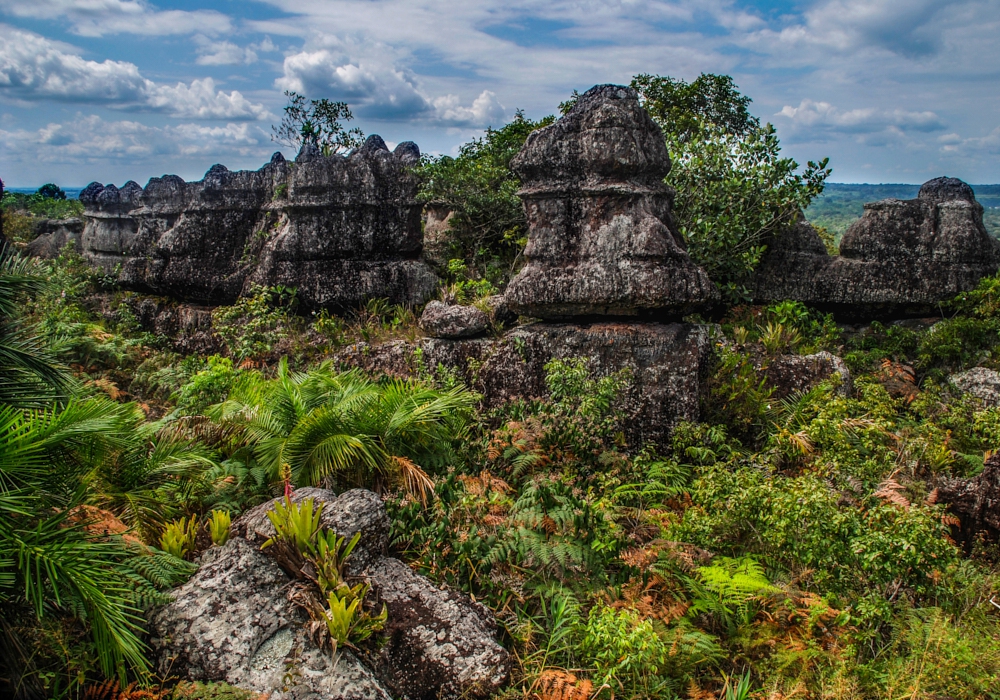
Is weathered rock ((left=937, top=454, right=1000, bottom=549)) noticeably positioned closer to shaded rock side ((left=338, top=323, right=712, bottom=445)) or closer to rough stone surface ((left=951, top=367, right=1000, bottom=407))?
rough stone surface ((left=951, top=367, right=1000, bottom=407))

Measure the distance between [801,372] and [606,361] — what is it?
2290 millimetres

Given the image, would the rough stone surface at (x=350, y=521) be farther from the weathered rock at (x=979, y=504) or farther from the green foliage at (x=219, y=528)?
the weathered rock at (x=979, y=504)

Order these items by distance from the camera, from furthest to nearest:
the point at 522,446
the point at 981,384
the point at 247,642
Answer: the point at 981,384 → the point at 522,446 → the point at 247,642

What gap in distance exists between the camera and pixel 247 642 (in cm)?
453

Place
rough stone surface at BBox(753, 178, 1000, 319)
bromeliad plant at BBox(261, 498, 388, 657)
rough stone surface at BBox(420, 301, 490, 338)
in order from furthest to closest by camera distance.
→ rough stone surface at BBox(753, 178, 1000, 319) → rough stone surface at BBox(420, 301, 490, 338) → bromeliad plant at BBox(261, 498, 388, 657)

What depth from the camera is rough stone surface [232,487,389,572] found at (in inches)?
207

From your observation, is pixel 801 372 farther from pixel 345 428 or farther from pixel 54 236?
pixel 54 236

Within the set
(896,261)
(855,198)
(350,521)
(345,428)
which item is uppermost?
(855,198)

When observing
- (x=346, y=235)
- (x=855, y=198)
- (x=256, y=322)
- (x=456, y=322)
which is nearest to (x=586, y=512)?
(x=456, y=322)

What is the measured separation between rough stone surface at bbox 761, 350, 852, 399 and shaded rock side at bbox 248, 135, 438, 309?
508 centimetres

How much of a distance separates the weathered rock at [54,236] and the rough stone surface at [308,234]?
330 inches

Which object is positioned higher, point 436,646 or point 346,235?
point 346,235

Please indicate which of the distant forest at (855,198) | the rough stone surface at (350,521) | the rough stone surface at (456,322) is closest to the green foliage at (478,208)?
the rough stone surface at (456,322)

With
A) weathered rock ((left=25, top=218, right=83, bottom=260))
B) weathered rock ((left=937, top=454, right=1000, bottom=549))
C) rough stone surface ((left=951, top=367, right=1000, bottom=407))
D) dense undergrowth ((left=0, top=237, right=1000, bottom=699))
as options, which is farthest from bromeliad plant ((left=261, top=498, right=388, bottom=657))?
weathered rock ((left=25, top=218, right=83, bottom=260))
